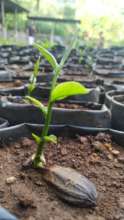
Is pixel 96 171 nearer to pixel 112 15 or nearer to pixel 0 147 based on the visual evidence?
pixel 0 147

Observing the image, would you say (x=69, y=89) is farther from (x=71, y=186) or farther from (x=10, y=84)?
(x=10, y=84)

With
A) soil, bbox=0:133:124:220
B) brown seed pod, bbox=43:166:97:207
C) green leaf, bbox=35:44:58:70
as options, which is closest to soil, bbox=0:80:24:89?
soil, bbox=0:133:124:220

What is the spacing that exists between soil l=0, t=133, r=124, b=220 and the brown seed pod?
26 mm

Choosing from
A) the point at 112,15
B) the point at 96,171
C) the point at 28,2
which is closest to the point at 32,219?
the point at 96,171

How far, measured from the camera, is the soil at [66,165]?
3.74 ft

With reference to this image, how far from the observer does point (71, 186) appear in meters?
1.23

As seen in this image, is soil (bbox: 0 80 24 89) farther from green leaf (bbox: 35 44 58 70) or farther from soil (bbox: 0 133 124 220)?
green leaf (bbox: 35 44 58 70)

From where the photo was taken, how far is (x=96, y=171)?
4.76 ft

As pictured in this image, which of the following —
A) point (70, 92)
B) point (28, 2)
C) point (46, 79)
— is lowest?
point (46, 79)

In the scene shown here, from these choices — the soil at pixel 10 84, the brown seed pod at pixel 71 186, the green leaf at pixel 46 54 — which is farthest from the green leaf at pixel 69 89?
the soil at pixel 10 84

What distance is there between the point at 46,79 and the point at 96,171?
8.92ft

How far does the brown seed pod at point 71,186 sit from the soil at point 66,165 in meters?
A: 0.03

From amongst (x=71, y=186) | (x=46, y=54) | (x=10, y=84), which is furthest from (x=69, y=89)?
(x=10, y=84)

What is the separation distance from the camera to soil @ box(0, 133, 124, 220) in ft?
3.74
